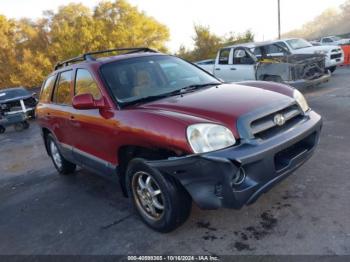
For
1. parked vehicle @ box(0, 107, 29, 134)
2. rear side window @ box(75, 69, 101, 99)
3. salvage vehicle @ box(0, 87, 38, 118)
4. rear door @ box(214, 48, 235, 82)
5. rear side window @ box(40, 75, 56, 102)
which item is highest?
rear side window @ box(75, 69, 101, 99)

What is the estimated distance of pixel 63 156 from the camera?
5.48m

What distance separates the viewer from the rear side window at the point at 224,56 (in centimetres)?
1183

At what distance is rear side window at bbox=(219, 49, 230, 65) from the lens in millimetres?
11828

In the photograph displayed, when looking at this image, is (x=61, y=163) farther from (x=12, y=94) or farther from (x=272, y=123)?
(x=12, y=94)

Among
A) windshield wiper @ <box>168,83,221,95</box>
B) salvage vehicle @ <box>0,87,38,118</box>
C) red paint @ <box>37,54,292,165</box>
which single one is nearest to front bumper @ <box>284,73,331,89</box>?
red paint @ <box>37,54,292,165</box>

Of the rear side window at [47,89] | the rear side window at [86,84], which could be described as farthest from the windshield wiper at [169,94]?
the rear side window at [47,89]

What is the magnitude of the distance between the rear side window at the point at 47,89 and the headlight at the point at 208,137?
3.26 metres

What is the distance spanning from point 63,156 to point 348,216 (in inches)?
156

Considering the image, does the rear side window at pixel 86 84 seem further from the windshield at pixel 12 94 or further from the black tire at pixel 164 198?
the windshield at pixel 12 94

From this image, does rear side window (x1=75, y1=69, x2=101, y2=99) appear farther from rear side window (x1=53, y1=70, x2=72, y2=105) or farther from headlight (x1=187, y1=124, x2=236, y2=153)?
headlight (x1=187, y1=124, x2=236, y2=153)

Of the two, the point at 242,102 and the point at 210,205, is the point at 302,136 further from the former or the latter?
Result: the point at 210,205

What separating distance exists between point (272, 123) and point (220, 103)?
517 millimetres

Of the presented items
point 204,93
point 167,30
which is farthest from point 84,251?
point 167,30

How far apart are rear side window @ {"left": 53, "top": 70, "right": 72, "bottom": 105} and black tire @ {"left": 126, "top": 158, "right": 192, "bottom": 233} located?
1.73 m
